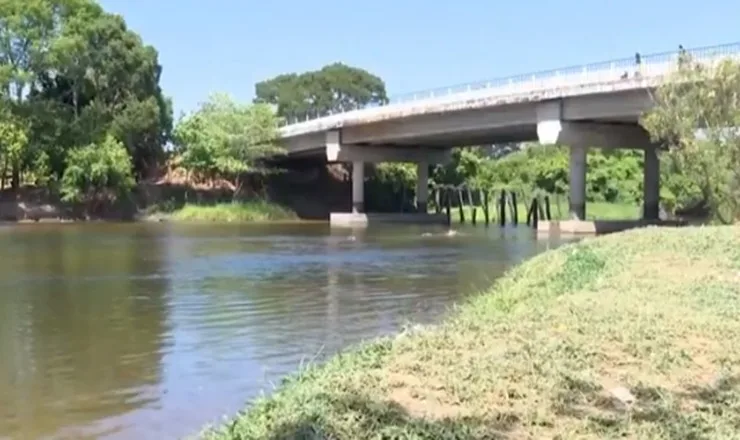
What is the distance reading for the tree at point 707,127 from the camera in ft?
84.8

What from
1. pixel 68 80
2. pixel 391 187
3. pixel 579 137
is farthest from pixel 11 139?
pixel 579 137

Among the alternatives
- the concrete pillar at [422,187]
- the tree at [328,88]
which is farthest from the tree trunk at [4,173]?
the tree at [328,88]

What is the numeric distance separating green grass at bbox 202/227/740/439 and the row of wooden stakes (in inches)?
1751

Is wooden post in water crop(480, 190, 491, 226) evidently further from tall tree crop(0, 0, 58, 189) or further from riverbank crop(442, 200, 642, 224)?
tall tree crop(0, 0, 58, 189)

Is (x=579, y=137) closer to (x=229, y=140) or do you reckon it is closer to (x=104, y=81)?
(x=229, y=140)

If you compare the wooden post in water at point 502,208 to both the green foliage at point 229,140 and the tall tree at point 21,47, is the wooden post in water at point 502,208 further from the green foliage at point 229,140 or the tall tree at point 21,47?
the tall tree at point 21,47

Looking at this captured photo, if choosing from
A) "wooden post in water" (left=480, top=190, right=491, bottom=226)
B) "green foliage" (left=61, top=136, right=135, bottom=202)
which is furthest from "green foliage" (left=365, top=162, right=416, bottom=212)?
"green foliage" (left=61, top=136, right=135, bottom=202)

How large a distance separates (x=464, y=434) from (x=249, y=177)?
63386mm

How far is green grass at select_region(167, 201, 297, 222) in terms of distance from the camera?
59969mm

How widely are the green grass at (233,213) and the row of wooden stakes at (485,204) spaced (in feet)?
36.6

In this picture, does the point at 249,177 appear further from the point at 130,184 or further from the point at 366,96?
the point at 366,96

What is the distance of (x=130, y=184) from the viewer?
58.6m

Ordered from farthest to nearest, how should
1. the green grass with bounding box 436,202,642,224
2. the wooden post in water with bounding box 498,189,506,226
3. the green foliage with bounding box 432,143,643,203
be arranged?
the green foliage with bounding box 432,143,643,203 → the green grass with bounding box 436,202,642,224 → the wooden post in water with bounding box 498,189,506,226

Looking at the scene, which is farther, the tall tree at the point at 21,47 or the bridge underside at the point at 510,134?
the tall tree at the point at 21,47
